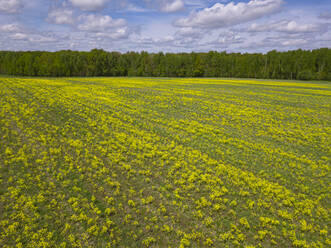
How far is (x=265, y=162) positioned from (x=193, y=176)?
16.6 ft

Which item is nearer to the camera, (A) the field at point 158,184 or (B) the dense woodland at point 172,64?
(A) the field at point 158,184

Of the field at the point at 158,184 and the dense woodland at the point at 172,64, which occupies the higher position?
the dense woodland at the point at 172,64

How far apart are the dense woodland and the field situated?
69.7 m

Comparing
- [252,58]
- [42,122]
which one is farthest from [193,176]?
[252,58]

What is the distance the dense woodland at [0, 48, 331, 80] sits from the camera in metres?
73.1

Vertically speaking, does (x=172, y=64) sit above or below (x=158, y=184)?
above

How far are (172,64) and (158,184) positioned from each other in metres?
85.4

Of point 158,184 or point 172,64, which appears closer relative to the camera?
point 158,184

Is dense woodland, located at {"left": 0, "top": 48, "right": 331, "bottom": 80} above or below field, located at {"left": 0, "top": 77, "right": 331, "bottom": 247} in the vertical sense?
above

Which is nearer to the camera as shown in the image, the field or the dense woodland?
the field

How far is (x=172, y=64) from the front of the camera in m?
89.2

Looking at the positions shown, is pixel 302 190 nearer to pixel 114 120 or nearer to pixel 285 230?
pixel 285 230

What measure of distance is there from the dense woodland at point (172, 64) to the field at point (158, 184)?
6974 centimetres

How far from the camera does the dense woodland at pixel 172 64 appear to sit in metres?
73.1
